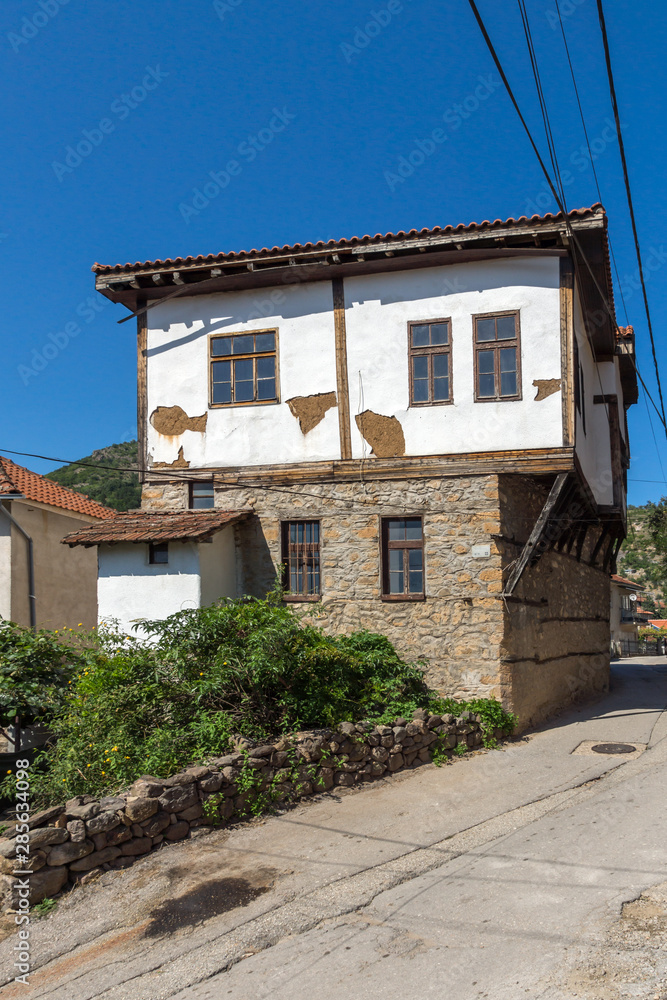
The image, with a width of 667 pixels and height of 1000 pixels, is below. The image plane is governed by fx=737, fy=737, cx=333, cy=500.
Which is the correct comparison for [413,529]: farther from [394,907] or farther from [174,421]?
[394,907]

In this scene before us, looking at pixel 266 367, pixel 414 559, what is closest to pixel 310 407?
pixel 266 367

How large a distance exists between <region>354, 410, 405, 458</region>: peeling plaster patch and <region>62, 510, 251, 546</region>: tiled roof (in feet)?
8.37

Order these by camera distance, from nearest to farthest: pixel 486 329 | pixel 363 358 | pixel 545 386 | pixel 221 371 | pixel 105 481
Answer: pixel 545 386, pixel 486 329, pixel 363 358, pixel 221 371, pixel 105 481

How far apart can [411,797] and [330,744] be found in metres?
1.18

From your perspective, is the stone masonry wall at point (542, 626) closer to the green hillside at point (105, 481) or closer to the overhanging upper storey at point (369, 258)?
the overhanging upper storey at point (369, 258)

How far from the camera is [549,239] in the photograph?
1184 centimetres

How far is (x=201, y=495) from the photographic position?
13703 millimetres

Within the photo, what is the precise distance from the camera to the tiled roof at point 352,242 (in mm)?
11586

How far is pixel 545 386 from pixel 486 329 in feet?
4.56

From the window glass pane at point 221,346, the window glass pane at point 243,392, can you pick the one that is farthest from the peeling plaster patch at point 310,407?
the window glass pane at point 221,346

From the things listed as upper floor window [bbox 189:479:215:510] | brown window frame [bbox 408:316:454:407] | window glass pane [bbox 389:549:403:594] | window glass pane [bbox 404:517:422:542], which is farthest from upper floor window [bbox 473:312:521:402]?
upper floor window [bbox 189:479:215:510]

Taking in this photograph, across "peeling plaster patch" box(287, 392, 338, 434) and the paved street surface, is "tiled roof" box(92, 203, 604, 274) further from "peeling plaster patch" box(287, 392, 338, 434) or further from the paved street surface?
the paved street surface

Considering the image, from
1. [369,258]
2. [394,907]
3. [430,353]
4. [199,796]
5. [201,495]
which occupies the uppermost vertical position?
[369,258]

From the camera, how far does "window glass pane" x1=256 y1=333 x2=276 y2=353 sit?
43.7 ft
